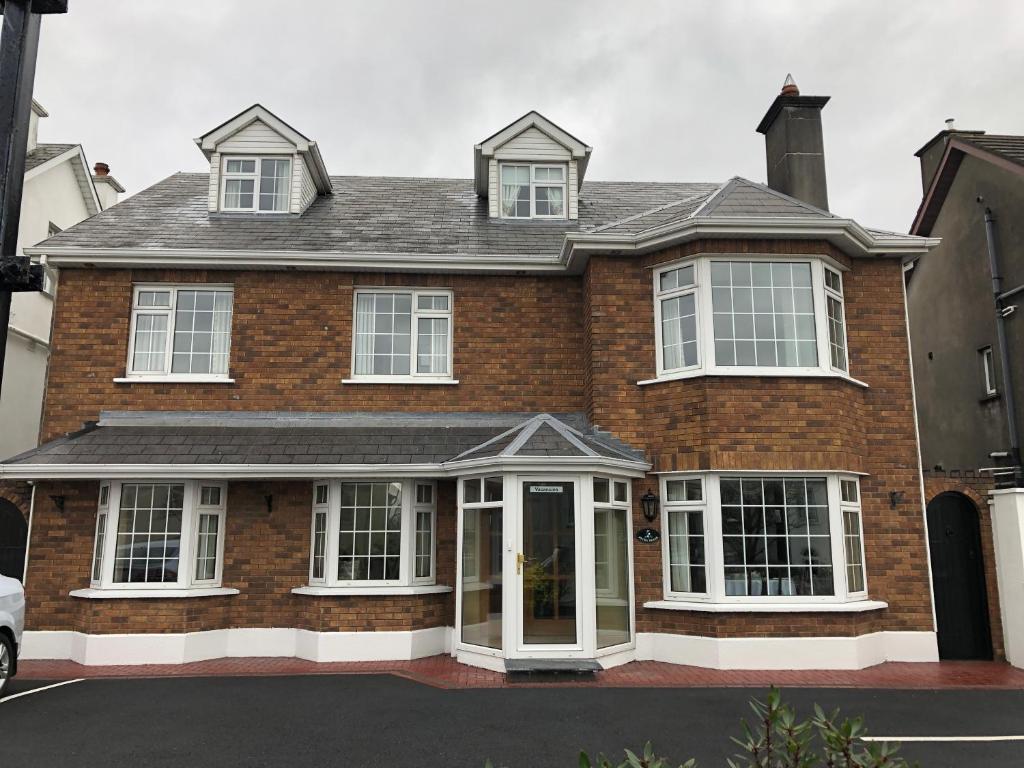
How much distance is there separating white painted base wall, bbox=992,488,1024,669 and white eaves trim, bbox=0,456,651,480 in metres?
4.97

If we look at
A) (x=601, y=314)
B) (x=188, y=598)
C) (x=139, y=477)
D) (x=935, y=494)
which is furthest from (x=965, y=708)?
(x=139, y=477)

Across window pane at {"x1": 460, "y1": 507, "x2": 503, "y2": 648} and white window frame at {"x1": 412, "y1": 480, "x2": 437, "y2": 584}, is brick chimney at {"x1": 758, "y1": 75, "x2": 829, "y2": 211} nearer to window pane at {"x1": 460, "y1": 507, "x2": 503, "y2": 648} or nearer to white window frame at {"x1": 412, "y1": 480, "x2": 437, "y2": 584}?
window pane at {"x1": 460, "y1": 507, "x2": 503, "y2": 648}

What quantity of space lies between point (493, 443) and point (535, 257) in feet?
10.4

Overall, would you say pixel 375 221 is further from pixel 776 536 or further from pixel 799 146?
pixel 776 536

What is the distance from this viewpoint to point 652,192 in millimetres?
15086

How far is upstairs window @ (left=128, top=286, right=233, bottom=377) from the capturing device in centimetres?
1157

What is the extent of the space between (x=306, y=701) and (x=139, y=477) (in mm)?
4076

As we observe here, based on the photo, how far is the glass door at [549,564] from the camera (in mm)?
9422

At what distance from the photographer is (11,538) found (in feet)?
35.9

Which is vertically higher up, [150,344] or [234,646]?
[150,344]

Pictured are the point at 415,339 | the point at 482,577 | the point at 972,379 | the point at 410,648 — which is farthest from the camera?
the point at 972,379

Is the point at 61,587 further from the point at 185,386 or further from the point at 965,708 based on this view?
the point at 965,708

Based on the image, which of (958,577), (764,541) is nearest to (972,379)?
(958,577)

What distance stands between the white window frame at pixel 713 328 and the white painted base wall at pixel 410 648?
11.6ft
